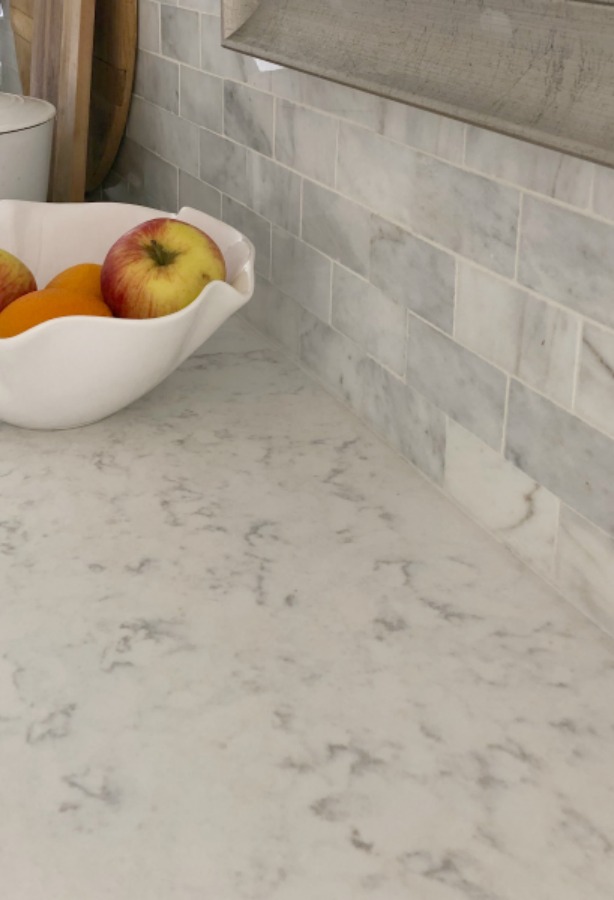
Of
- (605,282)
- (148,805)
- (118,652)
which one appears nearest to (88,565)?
(118,652)

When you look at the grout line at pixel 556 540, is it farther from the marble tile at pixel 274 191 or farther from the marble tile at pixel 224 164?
the marble tile at pixel 224 164

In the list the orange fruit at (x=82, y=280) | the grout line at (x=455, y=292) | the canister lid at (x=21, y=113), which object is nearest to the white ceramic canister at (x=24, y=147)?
the canister lid at (x=21, y=113)

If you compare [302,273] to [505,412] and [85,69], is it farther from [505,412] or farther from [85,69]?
[85,69]

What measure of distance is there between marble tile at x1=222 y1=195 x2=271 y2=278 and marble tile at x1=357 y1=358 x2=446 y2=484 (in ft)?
0.77

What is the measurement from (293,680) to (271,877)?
17 cm

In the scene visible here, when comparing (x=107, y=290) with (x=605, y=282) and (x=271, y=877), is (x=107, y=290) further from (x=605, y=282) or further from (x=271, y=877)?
(x=271, y=877)

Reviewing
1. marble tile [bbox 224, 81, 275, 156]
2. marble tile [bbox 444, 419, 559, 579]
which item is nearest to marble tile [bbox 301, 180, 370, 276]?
marble tile [bbox 224, 81, 275, 156]

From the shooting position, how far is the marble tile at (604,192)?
0.72m

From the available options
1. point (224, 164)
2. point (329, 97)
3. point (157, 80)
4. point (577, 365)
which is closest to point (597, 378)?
point (577, 365)

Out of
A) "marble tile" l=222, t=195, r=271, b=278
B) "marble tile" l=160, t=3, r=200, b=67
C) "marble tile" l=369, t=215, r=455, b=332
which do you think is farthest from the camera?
"marble tile" l=160, t=3, r=200, b=67

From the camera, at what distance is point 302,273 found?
1.21 metres

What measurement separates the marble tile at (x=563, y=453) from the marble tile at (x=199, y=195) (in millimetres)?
642

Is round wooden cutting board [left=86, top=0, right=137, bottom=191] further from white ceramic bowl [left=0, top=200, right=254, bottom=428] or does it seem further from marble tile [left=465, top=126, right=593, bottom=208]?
marble tile [left=465, top=126, right=593, bottom=208]

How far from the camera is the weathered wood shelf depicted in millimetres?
660
